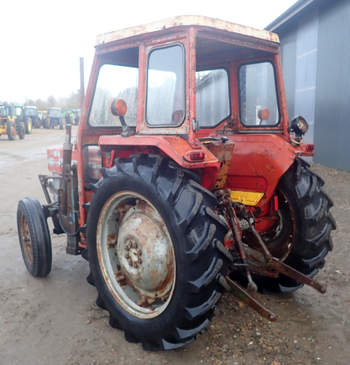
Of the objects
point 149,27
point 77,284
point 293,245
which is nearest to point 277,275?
point 293,245

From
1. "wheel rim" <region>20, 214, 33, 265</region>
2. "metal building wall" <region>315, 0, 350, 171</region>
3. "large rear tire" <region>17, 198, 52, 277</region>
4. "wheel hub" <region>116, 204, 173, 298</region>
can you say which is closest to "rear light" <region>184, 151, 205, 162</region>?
"wheel hub" <region>116, 204, 173, 298</region>

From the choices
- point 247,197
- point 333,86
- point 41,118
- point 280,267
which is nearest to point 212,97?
point 247,197

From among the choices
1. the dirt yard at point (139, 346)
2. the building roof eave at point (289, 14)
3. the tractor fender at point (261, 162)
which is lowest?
the dirt yard at point (139, 346)

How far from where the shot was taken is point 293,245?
3.01m

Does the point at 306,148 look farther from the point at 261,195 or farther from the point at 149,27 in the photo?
the point at 149,27

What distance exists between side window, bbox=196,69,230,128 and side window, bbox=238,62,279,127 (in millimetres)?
158

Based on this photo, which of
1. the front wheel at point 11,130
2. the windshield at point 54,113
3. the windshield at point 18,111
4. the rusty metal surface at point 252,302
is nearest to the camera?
the rusty metal surface at point 252,302

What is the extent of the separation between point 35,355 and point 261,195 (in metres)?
2.04

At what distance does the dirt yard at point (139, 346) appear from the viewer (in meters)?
2.48

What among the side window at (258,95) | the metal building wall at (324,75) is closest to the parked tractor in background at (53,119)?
the metal building wall at (324,75)

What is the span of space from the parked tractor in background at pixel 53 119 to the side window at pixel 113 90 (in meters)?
38.0

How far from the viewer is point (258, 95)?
3.40m

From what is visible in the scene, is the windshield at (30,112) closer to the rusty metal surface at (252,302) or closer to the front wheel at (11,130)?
the front wheel at (11,130)

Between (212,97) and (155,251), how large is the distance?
1.75 m
